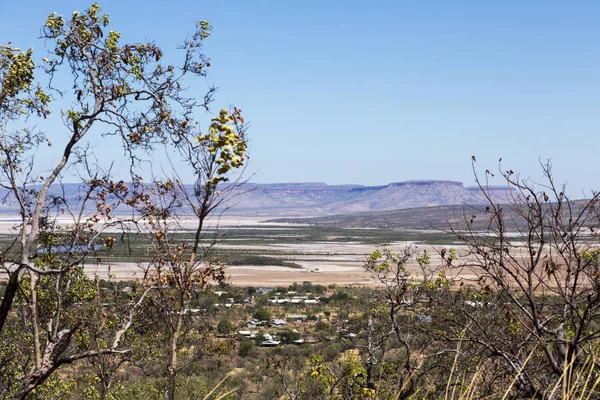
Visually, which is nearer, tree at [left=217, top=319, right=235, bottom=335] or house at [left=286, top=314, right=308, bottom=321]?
tree at [left=217, top=319, right=235, bottom=335]

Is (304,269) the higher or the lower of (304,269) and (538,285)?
the lower

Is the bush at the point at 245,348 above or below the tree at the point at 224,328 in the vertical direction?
below

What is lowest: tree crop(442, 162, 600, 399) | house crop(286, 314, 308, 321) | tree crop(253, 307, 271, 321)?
house crop(286, 314, 308, 321)

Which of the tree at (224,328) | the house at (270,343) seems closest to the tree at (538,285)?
the house at (270,343)

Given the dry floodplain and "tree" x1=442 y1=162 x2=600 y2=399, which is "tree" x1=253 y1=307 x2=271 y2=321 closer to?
the dry floodplain

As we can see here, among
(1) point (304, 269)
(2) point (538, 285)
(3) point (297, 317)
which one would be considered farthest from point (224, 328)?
(1) point (304, 269)

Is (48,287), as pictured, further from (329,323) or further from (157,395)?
(329,323)

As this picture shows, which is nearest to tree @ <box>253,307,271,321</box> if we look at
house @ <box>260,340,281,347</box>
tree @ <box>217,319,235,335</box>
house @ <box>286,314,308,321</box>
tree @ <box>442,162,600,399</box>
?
house @ <box>286,314,308,321</box>

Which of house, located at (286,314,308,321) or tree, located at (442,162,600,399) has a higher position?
tree, located at (442,162,600,399)

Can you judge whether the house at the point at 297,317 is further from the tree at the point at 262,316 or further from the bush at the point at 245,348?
the bush at the point at 245,348

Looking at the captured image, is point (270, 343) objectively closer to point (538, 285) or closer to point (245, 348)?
point (245, 348)

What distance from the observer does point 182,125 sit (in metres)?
7.66

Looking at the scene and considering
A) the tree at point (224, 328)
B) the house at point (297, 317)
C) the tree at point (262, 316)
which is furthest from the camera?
the house at point (297, 317)

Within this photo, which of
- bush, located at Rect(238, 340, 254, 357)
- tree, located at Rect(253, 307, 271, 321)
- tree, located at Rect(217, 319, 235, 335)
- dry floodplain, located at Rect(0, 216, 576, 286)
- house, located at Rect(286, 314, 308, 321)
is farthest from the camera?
dry floodplain, located at Rect(0, 216, 576, 286)
